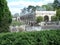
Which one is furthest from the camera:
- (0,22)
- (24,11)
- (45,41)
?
(24,11)

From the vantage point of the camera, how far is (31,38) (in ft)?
31.3

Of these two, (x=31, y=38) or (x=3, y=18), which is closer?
(x=31, y=38)

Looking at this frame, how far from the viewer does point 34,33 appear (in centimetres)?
991

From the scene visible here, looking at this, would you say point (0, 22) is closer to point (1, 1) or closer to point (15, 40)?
point (1, 1)

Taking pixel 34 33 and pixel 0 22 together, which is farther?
pixel 0 22

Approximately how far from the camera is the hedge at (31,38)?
912 cm

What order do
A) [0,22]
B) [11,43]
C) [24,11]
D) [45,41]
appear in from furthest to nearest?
[24,11]
[0,22]
[45,41]
[11,43]

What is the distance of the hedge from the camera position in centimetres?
912

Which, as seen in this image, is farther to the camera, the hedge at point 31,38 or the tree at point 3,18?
the tree at point 3,18

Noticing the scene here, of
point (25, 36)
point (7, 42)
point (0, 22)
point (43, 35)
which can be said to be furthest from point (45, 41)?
point (0, 22)

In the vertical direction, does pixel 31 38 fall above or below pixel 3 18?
above

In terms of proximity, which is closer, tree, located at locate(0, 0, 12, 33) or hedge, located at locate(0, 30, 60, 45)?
hedge, located at locate(0, 30, 60, 45)

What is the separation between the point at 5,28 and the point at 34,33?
51.7 ft

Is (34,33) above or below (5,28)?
above
